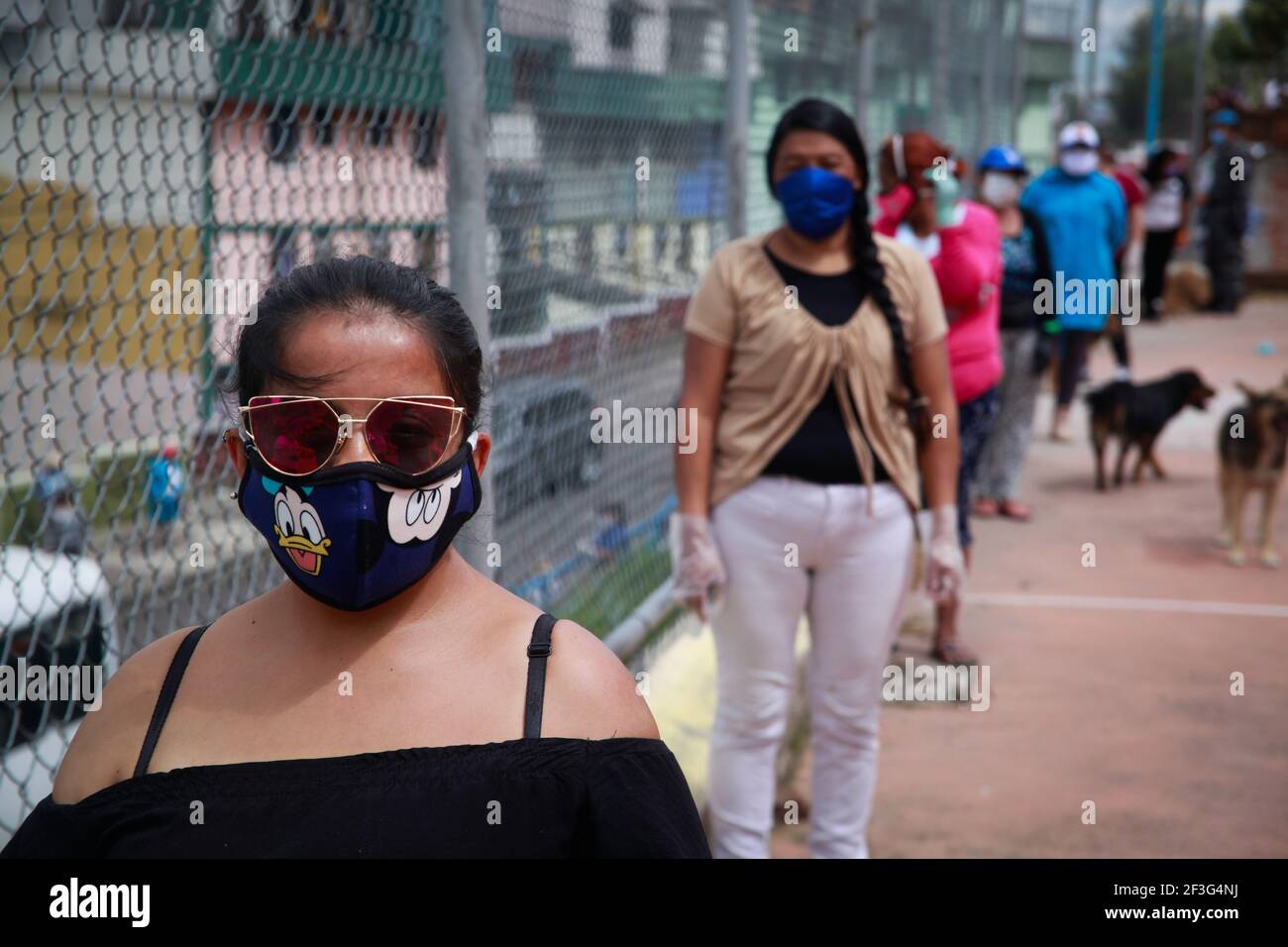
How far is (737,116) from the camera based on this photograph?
5.04m

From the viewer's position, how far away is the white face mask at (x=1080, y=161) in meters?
9.20

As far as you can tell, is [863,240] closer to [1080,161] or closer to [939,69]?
[939,69]

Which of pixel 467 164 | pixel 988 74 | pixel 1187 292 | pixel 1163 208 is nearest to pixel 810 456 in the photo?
pixel 467 164

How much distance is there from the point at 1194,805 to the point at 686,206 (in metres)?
2.97

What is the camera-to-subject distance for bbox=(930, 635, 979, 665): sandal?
622cm

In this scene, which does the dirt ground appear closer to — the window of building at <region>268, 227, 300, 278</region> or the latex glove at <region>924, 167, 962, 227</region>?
the latex glove at <region>924, 167, 962, 227</region>

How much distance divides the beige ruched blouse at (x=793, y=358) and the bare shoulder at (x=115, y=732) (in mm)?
2136

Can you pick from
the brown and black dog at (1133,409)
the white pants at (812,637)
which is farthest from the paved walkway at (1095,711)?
the brown and black dog at (1133,409)

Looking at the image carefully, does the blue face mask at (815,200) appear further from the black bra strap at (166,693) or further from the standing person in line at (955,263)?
the black bra strap at (166,693)

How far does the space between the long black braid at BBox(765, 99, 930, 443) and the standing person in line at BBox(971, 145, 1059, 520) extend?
14.7 feet

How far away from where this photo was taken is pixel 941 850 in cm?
453

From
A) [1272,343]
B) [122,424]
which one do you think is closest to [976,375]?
[122,424]

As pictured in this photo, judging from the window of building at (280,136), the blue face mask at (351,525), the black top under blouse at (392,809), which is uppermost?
the window of building at (280,136)
